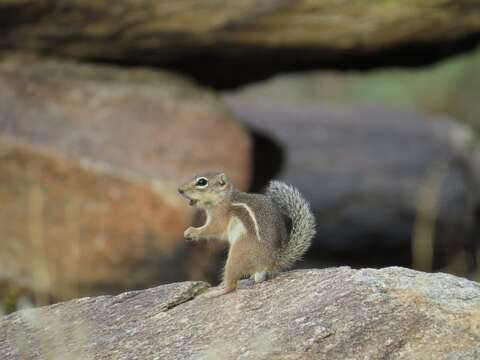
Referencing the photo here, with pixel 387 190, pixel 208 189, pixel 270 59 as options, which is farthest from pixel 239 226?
pixel 387 190

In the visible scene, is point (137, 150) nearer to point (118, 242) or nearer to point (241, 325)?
point (118, 242)

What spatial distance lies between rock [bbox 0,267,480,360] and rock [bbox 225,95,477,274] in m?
7.41

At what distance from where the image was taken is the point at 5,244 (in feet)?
35.6

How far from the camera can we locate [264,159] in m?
13.2

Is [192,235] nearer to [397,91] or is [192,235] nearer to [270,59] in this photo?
[270,59]

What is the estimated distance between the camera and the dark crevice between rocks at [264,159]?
1259cm

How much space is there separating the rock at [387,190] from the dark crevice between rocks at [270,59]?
2026mm

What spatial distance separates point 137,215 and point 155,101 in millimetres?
1489

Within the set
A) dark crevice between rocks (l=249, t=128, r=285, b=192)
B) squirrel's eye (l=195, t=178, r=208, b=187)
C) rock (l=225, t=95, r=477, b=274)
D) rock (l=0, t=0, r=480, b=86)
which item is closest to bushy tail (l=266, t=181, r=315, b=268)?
squirrel's eye (l=195, t=178, r=208, b=187)

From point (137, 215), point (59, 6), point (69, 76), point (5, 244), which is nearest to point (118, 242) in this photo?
point (137, 215)

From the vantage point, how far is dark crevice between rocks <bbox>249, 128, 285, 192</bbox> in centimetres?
1259

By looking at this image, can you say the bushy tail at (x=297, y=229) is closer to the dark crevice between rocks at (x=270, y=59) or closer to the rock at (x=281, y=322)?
the rock at (x=281, y=322)

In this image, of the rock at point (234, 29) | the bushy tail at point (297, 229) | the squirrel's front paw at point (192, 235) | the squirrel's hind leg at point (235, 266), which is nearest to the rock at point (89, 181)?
the rock at point (234, 29)

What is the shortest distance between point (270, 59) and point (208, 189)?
539cm
